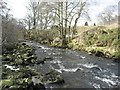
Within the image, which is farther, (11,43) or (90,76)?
(11,43)

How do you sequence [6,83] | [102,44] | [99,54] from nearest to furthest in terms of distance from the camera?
[6,83], [99,54], [102,44]

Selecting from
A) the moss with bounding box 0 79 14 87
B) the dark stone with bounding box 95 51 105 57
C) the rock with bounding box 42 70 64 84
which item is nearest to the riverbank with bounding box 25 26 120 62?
the dark stone with bounding box 95 51 105 57

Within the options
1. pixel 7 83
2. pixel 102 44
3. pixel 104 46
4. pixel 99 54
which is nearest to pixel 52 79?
pixel 7 83

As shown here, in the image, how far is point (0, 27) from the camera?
11727 millimetres

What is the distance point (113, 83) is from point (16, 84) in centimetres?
421

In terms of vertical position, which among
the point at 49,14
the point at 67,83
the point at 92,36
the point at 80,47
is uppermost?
the point at 49,14

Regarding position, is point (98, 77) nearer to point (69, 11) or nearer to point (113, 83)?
Answer: point (113, 83)

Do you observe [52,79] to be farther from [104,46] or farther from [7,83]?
[104,46]

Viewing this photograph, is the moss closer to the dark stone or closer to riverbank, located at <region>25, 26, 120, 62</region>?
riverbank, located at <region>25, 26, 120, 62</region>

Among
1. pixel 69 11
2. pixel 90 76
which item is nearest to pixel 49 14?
pixel 69 11

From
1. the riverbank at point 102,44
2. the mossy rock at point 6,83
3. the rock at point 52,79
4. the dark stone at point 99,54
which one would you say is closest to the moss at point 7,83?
the mossy rock at point 6,83

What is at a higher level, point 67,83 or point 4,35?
point 4,35

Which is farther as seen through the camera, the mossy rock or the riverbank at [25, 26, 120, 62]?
the riverbank at [25, 26, 120, 62]

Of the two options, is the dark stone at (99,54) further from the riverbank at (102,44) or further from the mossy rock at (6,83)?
the mossy rock at (6,83)
